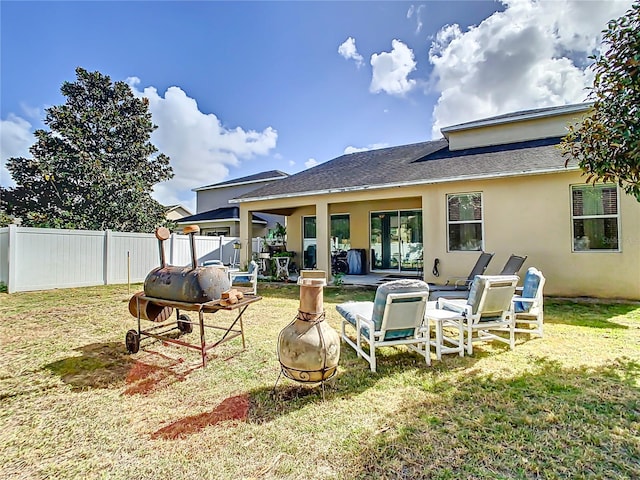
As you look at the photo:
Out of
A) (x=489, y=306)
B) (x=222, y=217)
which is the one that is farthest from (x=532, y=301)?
(x=222, y=217)

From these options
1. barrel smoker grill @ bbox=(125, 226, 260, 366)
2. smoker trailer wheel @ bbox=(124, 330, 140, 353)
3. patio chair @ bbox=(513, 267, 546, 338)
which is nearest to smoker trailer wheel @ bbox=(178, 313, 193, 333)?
barrel smoker grill @ bbox=(125, 226, 260, 366)

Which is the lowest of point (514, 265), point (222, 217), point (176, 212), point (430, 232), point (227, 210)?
point (514, 265)

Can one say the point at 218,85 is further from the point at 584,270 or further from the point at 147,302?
the point at 584,270

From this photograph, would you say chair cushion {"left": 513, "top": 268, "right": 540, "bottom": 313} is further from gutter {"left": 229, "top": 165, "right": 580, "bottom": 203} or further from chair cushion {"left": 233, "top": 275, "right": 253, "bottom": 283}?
chair cushion {"left": 233, "top": 275, "right": 253, "bottom": 283}

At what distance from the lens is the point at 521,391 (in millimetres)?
3320

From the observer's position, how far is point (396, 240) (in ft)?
42.2

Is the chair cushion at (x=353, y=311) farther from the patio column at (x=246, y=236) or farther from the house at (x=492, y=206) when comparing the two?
the patio column at (x=246, y=236)

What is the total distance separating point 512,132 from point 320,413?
37.9 feet

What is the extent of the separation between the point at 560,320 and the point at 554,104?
9.03 meters

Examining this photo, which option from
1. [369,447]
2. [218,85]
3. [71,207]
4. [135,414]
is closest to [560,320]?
[369,447]

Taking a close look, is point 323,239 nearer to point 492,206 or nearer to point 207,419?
point 492,206

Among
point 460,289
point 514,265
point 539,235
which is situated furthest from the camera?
point 539,235

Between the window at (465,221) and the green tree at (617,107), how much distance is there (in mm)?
4263

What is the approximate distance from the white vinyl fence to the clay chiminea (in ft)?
23.8
